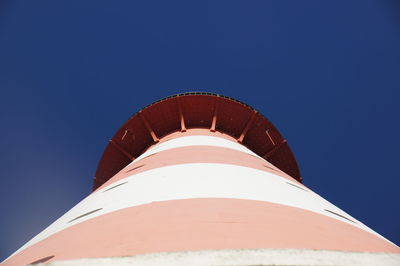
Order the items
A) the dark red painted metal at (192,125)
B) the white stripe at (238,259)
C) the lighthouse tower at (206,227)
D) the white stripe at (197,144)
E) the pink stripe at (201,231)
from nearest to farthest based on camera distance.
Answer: the white stripe at (238,259)
the lighthouse tower at (206,227)
the pink stripe at (201,231)
the white stripe at (197,144)
the dark red painted metal at (192,125)

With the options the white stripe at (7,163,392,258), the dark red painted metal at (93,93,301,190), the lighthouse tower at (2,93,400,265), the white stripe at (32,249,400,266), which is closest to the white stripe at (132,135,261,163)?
the lighthouse tower at (2,93,400,265)

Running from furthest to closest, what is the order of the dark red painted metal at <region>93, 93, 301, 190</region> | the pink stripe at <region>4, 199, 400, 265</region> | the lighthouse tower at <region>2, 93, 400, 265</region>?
the dark red painted metal at <region>93, 93, 301, 190</region> → the pink stripe at <region>4, 199, 400, 265</region> → the lighthouse tower at <region>2, 93, 400, 265</region>

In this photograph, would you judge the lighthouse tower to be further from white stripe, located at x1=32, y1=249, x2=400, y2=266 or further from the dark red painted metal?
the dark red painted metal

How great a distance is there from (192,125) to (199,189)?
23.7 feet

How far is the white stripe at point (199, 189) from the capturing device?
3.42 meters

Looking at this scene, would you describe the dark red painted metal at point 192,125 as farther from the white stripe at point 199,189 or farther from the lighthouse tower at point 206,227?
the white stripe at point 199,189

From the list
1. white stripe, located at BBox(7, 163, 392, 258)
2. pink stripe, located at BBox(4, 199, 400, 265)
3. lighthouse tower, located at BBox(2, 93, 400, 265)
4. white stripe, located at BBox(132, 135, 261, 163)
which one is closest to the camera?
lighthouse tower, located at BBox(2, 93, 400, 265)

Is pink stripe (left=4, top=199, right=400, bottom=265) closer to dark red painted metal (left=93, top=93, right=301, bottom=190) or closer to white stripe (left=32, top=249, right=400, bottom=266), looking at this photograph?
white stripe (left=32, top=249, right=400, bottom=266)

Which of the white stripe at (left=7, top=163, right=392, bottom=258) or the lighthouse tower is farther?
the white stripe at (left=7, top=163, right=392, bottom=258)

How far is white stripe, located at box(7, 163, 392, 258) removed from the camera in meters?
3.42

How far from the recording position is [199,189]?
3510 millimetres

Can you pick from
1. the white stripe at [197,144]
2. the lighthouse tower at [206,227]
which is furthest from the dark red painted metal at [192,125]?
the lighthouse tower at [206,227]

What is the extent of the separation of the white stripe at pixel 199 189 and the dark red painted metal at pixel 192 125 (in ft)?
19.2

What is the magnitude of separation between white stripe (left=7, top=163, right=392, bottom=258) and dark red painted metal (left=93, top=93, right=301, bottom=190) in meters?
5.84
